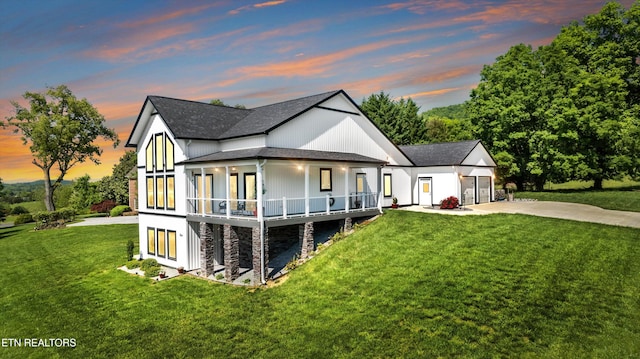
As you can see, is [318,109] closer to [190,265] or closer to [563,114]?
[190,265]

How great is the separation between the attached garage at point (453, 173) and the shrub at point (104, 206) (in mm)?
47578

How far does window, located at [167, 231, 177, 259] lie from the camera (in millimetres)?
23078

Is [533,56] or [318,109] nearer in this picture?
[318,109]

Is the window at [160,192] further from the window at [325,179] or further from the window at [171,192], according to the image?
the window at [325,179]

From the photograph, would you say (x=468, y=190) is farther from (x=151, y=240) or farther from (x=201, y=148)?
(x=151, y=240)

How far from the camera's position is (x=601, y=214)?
77.9 ft

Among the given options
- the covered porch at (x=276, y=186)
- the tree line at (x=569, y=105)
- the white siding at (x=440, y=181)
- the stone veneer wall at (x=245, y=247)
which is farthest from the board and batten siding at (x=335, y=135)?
the tree line at (x=569, y=105)

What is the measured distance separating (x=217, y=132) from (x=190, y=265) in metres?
8.78

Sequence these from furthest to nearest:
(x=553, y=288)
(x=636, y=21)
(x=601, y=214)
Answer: (x=636, y=21), (x=601, y=214), (x=553, y=288)

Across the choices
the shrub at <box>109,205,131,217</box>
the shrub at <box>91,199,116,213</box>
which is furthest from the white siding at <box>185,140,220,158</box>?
the shrub at <box>91,199,116,213</box>

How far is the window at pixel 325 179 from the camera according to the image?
22.8 metres

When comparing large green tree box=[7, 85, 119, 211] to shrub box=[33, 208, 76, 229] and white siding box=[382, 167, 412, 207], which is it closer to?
shrub box=[33, 208, 76, 229]

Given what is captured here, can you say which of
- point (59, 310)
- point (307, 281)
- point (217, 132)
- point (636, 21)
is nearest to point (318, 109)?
point (217, 132)

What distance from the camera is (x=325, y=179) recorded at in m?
23.1
